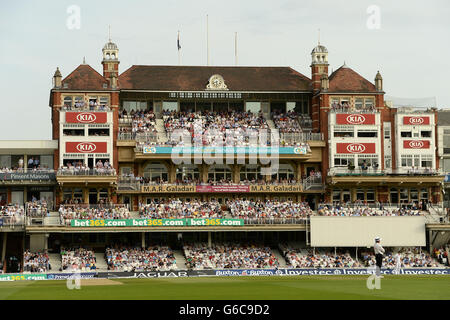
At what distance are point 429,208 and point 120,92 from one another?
2585 centimetres

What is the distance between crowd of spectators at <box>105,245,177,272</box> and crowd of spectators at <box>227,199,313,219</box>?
5814 mm

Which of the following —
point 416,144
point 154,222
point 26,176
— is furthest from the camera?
point 416,144

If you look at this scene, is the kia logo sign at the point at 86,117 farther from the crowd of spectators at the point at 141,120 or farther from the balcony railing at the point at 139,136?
the crowd of spectators at the point at 141,120

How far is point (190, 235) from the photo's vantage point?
5947cm

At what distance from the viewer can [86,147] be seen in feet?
194

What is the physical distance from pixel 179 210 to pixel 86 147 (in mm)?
8536

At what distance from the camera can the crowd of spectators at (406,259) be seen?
55.6 m

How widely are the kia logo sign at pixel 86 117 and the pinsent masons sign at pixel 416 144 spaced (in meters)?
24.6

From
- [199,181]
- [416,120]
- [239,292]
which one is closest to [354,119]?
[416,120]

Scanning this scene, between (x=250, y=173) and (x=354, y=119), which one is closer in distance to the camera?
(x=250, y=173)

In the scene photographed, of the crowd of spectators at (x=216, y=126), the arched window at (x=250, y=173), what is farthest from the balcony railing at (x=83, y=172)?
the arched window at (x=250, y=173)

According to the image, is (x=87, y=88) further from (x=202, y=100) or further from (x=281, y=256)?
(x=281, y=256)

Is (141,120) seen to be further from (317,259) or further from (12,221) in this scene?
(317,259)

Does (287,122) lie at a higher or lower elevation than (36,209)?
higher
